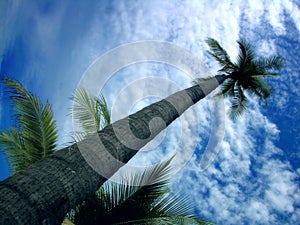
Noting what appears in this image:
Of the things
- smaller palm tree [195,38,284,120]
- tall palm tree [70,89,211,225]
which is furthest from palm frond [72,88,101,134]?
smaller palm tree [195,38,284,120]

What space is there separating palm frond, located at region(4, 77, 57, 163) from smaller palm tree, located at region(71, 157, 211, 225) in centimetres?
160

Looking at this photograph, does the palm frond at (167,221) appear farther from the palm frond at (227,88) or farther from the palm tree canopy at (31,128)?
the palm frond at (227,88)

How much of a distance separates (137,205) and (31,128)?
9.01 ft

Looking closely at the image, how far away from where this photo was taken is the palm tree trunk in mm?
2113

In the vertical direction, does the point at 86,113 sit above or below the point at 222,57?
below

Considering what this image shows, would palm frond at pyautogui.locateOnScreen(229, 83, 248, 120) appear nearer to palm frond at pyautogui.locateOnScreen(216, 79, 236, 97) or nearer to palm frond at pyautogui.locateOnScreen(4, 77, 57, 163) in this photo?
palm frond at pyautogui.locateOnScreen(216, 79, 236, 97)

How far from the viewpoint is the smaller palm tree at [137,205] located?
5.45 m

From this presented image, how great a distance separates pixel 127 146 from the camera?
3.54 metres

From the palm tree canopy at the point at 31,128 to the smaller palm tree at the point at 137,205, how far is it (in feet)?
5.10

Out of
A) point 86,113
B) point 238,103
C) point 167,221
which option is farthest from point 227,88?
point 167,221

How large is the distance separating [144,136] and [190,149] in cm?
457

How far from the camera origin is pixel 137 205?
18.6 ft

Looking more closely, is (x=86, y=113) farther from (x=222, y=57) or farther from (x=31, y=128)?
(x=222, y=57)

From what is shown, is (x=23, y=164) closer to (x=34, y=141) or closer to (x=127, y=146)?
(x=34, y=141)
